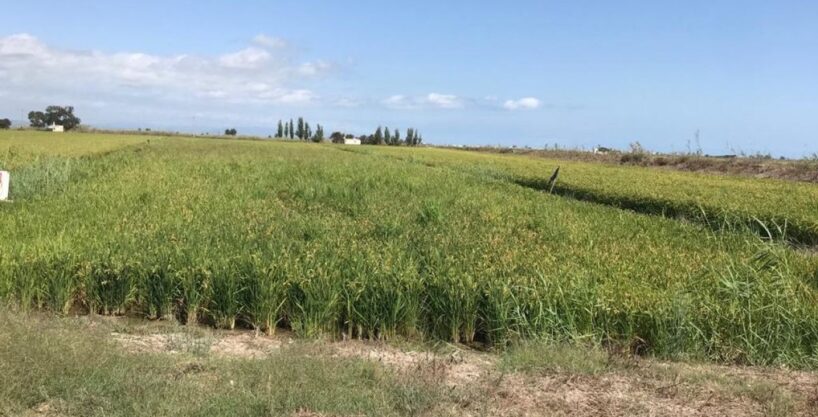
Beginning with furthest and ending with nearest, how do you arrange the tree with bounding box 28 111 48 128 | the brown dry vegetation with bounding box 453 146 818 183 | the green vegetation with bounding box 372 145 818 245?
the tree with bounding box 28 111 48 128, the brown dry vegetation with bounding box 453 146 818 183, the green vegetation with bounding box 372 145 818 245

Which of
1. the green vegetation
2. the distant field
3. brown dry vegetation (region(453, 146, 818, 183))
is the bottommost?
the distant field

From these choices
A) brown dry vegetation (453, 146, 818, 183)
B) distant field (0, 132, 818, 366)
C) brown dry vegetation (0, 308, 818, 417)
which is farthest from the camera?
brown dry vegetation (453, 146, 818, 183)

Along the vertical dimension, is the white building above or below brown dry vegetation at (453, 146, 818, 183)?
below

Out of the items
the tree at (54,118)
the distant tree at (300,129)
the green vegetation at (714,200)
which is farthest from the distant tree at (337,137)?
the green vegetation at (714,200)

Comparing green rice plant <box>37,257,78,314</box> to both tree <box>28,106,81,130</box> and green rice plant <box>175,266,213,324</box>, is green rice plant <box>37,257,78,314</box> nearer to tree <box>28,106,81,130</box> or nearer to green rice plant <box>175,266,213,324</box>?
green rice plant <box>175,266,213,324</box>

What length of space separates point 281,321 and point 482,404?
2944 millimetres

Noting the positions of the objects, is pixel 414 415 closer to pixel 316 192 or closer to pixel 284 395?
pixel 284 395

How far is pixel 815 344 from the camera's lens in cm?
554

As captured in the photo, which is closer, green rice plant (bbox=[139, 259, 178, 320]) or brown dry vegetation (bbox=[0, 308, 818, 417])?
brown dry vegetation (bbox=[0, 308, 818, 417])

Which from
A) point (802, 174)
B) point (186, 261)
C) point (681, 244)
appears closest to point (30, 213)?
point (186, 261)

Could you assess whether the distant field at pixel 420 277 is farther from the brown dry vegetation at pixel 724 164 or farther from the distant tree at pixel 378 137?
the distant tree at pixel 378 137

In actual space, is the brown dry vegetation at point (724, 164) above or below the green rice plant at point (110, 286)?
above

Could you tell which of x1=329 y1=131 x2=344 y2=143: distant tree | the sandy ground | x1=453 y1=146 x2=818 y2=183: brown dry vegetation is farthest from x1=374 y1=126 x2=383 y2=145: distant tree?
the sandy ground

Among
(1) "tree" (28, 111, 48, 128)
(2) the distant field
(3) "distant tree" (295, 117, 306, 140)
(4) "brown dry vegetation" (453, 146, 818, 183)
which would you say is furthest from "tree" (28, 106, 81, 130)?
(2) the distant field
